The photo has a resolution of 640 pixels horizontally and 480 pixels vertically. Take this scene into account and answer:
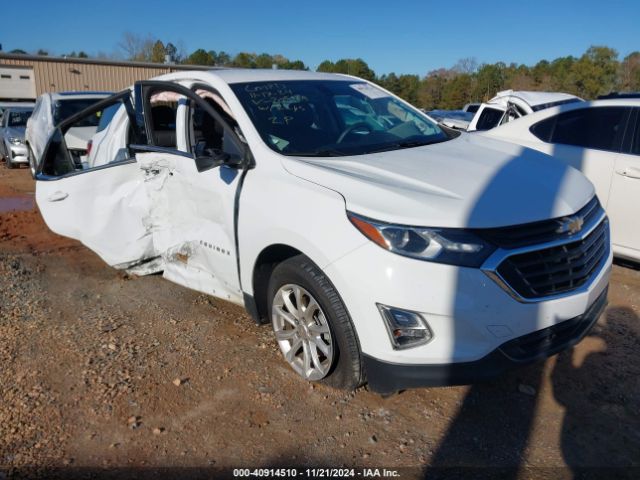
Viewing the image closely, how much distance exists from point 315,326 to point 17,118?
13.8 metres

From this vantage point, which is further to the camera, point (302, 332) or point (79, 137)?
point (79, 137)

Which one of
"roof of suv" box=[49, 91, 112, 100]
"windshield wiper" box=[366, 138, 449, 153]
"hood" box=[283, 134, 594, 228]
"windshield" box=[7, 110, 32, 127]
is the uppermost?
"windshield wiper" box=[366, 138, 449, 153]

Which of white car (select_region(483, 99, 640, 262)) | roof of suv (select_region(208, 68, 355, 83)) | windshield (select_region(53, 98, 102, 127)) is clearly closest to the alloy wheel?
roof of suv (select_region(208, 68, 355, 83))

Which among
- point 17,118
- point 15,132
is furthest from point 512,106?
point 17,118

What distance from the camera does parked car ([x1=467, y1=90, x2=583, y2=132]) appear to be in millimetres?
8492

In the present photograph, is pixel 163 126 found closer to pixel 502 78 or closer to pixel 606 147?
pixel 606 147

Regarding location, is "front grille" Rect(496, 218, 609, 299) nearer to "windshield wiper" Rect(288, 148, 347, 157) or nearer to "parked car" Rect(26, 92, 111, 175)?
"windshield wiper" Rect(288, 148, 347, 157)

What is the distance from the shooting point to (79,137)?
832 cm

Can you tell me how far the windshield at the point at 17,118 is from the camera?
13742 millimetres

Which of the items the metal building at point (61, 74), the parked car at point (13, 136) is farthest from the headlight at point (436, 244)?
the metal building at point (61, 74)

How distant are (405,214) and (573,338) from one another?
1.14 metres

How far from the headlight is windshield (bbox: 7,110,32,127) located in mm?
13989

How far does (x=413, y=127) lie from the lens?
418cm

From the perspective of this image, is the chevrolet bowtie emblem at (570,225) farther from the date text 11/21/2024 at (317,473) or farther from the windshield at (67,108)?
the windshield at (67,108)
